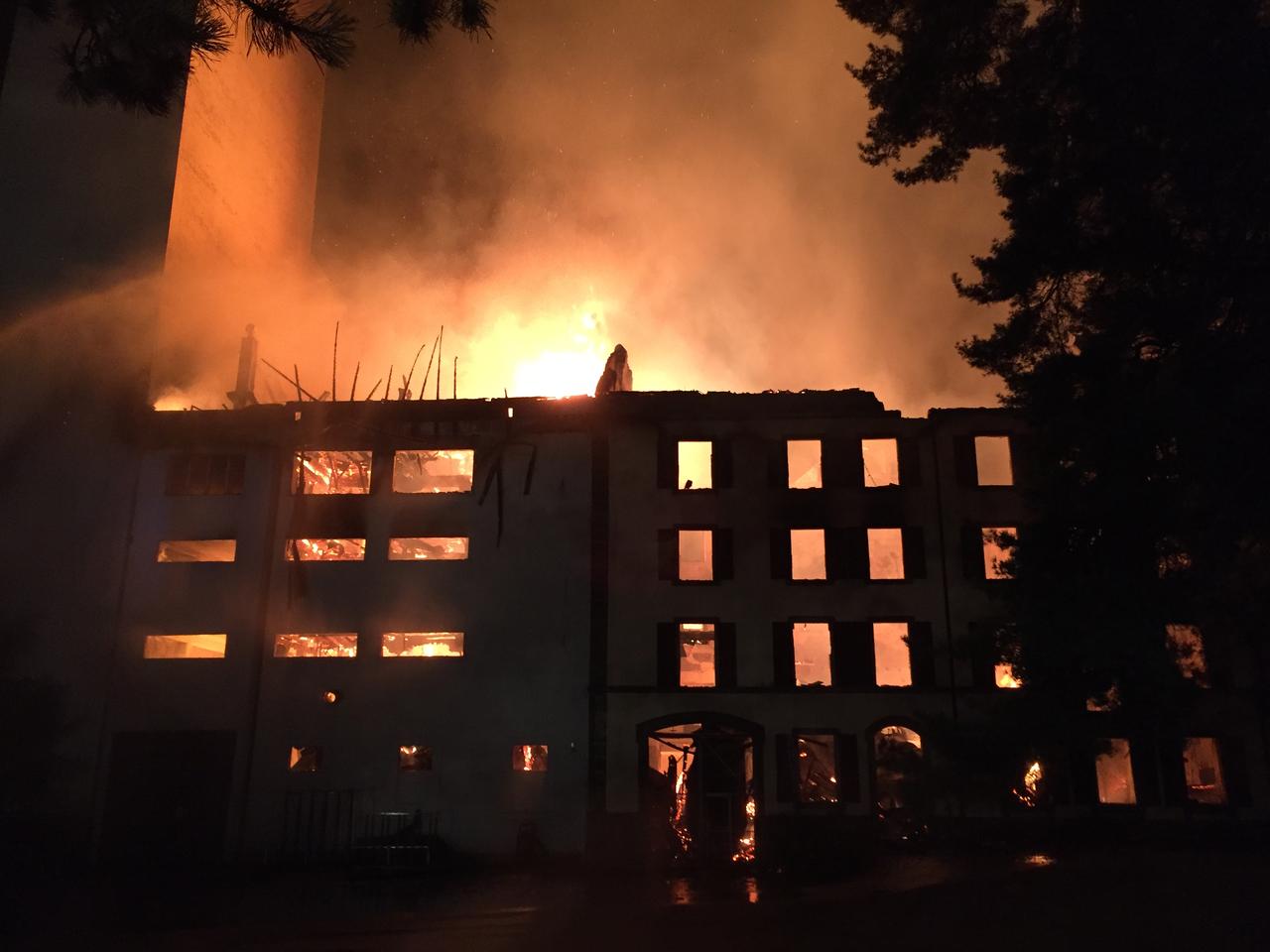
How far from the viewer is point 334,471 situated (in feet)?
106

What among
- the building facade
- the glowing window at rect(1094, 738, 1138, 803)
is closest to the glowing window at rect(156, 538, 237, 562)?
the building facade

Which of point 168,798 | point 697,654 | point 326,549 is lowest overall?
point 168,798

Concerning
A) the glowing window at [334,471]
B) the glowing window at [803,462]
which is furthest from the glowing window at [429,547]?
the glowing window at [803,462]

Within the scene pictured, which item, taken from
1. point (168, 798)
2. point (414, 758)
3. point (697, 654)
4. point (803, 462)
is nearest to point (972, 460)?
point (803, 462)

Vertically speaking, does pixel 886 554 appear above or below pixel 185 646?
above

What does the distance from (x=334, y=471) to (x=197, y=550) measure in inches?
205

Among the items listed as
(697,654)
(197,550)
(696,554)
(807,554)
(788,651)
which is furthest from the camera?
(197,550)

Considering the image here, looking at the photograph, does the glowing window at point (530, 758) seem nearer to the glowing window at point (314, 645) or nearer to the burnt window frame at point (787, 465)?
the glowing window at point (314, 645)

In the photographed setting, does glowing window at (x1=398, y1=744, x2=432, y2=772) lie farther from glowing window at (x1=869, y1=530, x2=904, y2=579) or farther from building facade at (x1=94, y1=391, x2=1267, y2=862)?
glowing window at (x1=869, y1=530, x2=904, y2=579)

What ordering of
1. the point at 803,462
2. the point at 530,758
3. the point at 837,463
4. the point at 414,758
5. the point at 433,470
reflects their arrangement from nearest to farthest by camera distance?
1. the point at 530,758
2. the point at 414,758
3. the point at 837,463
4. the point at 803,462
5. the point at 433,470

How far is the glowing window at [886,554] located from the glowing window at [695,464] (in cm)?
559

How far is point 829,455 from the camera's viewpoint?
30.8 meters

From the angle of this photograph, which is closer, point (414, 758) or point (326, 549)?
point (414, 758)

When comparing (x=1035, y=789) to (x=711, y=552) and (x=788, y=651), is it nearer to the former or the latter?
(x=788, y=651)
